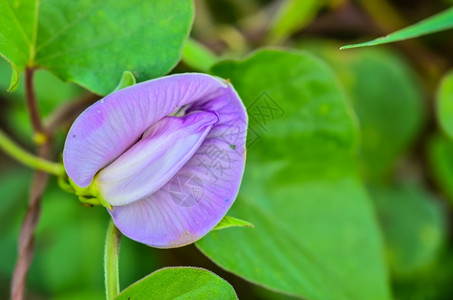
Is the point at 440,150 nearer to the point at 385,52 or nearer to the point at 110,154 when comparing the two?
the point at 385,52

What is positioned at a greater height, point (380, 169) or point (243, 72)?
point (243, 72)

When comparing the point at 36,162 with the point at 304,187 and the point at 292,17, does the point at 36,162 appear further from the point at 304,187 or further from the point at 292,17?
the point at 292,17

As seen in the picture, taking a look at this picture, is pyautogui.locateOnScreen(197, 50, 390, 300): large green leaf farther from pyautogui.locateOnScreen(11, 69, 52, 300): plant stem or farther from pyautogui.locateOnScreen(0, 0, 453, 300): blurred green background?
pyautogui.locateOnScreen(11, 69, 52, 300): plant stem

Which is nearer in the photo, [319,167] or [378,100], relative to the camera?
[319,167]

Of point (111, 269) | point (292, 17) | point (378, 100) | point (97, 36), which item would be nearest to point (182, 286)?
point (111, 269)

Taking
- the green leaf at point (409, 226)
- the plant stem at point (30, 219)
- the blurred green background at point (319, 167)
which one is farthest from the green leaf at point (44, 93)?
the green leaf at point (409, 226)

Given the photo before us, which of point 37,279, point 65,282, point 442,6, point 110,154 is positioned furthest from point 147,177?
point 442,6
